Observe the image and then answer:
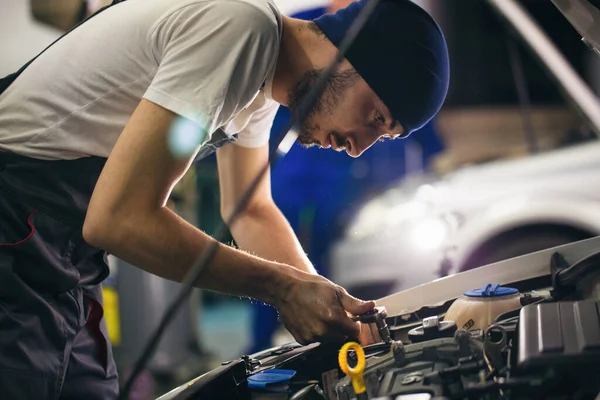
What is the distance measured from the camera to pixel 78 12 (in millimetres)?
3846

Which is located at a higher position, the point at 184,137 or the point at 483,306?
the point at 184,137

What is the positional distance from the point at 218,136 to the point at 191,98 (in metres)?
0.37

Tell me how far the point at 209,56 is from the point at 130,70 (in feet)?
0.62

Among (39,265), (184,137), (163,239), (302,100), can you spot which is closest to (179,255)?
(163,239)

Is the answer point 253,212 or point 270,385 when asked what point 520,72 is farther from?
point 270,385

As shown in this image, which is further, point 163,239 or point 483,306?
point 483,306

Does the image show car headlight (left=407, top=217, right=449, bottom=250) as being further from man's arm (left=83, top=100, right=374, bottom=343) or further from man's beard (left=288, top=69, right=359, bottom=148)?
man's arm (left=83, top=100, right=374, bottom=343)

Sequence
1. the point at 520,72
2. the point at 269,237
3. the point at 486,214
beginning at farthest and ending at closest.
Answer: the point at 520,72 < the point at 486,214 < the point at 269,237

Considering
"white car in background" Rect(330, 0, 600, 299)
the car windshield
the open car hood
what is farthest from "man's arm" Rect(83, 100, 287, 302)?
"white car in background" Rect(330, 0, 600, 299)

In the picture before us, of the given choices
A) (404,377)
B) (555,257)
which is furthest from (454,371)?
(555,257)

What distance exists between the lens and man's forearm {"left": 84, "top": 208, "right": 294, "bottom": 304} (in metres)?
1.06

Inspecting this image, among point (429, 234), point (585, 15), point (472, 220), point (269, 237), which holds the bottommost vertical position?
point (429, 234)

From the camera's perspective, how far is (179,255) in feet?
3.61

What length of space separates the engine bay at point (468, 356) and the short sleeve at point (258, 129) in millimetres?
585
